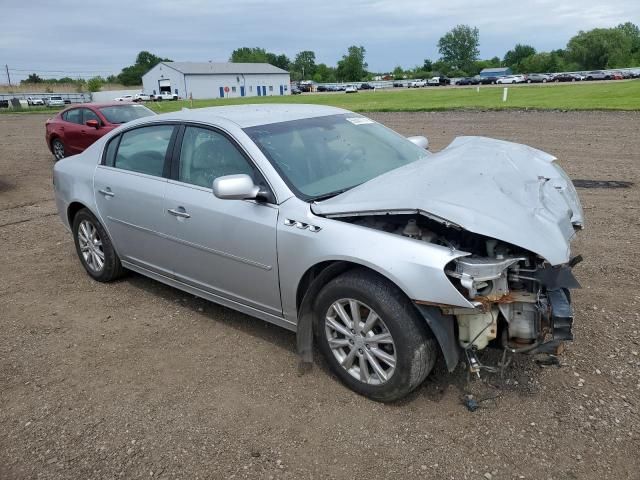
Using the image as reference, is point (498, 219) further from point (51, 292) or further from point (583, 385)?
point (51, 292)

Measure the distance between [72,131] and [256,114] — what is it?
1074 cm

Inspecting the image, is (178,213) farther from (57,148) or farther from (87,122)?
(57,148)

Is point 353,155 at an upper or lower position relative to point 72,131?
upper

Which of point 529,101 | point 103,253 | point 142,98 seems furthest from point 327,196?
point 142,98

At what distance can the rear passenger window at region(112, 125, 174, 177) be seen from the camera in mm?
4391

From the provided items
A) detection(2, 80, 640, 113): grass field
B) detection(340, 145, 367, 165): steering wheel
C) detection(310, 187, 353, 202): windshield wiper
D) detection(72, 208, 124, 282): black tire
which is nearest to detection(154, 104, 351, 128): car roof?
detection(340, 145, 367, 165): steering wheel

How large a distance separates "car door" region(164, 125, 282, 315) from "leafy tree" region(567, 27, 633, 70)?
11494cm

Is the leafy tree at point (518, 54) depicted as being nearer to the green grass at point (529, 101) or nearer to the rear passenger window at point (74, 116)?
the green grass at point (529, 101)

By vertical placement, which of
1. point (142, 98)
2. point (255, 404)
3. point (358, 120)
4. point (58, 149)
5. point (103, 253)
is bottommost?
point (142, 98)

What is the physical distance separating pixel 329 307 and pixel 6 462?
1997mm

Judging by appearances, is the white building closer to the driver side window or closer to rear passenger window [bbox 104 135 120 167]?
rear passenger window [bbox 104 135 120 167]

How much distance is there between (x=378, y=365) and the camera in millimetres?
3168

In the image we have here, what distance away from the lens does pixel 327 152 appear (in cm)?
394

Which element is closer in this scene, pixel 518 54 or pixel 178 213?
pixel 178 213
